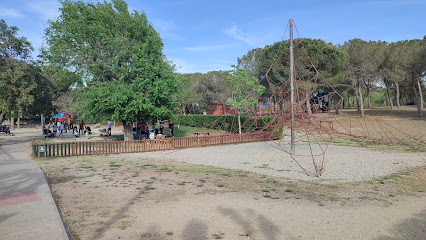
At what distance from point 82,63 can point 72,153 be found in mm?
7418

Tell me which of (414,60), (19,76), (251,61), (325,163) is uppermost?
(251,61)

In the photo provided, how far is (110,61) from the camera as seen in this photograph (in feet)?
65.3

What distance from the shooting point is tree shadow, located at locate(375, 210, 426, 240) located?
485 centimetres

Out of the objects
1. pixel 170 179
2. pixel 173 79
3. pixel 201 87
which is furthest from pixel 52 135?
pixel 201 87

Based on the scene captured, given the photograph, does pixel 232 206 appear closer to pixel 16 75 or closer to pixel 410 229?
pixel 410 229

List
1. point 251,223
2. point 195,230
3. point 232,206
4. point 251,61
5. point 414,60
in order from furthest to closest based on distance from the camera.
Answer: point 251,61
point 414,60
point 232,206
point 251,223
point 195,230

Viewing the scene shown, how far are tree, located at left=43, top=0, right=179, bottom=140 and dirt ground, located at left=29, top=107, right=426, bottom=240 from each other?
9.02 metres

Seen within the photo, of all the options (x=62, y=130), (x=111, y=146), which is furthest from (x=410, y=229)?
(x=62, y=130)

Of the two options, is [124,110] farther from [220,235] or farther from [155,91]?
[220,235]

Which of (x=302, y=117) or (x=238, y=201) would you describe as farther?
(x=302, y=117)

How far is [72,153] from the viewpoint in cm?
1520

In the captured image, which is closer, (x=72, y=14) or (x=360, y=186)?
(x=360, y=186)

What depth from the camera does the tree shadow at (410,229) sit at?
485 cm

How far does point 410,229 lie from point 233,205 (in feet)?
11.2
